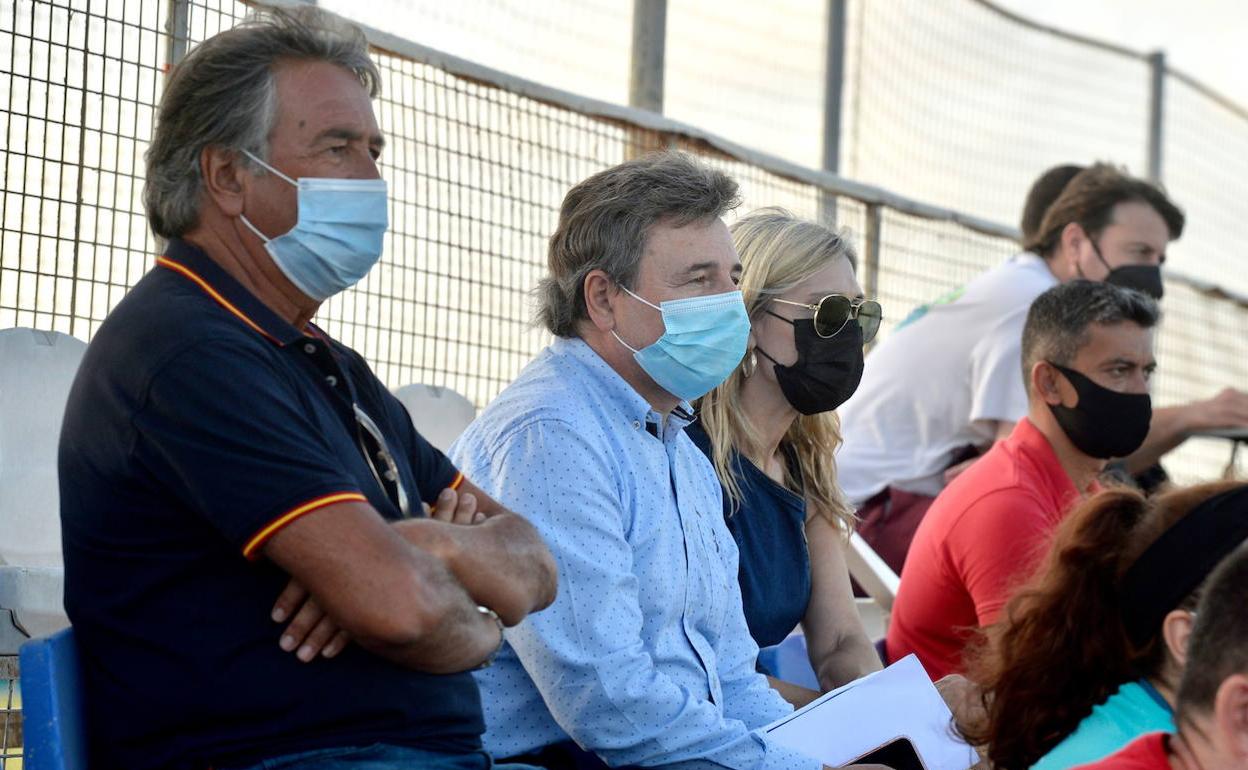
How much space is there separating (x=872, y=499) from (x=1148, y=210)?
165cm

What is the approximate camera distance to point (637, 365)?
11.2 ft

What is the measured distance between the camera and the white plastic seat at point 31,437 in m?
3.16

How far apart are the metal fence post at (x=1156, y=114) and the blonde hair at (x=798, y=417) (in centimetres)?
476

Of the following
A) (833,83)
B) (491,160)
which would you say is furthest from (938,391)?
(491,160)

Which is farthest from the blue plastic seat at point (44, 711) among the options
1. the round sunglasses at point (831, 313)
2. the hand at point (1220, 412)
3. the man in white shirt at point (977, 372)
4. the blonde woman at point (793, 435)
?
the hand at point (1220, 412)

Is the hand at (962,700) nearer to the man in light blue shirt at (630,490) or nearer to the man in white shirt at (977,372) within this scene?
the man in light blue shirt at (630,490)

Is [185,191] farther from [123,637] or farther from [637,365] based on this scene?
[637,365]

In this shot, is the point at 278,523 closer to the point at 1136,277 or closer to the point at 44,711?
the point at 44,711

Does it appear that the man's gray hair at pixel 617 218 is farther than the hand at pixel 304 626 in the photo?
Yes

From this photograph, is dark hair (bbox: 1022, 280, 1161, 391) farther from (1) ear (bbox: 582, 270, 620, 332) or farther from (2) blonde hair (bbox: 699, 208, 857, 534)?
(1) ear (bbox: 582, 270, 620, 332)

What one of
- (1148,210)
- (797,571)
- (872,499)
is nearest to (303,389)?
(797,571)

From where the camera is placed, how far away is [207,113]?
8.73 ft

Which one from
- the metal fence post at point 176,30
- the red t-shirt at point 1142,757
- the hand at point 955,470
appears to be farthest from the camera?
the hand at point 955,470

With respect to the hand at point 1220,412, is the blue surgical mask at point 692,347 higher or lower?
higher
